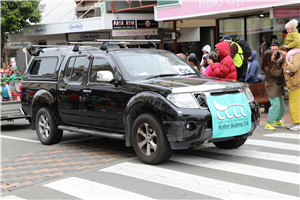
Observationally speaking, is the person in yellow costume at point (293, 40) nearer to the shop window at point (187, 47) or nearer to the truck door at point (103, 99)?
the truck door at point (103, 99)

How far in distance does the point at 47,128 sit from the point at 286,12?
33.2 feet

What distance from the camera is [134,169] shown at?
606 cm

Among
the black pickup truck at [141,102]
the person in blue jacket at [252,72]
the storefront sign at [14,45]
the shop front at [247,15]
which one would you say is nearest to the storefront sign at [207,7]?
the shop front at [247,15]

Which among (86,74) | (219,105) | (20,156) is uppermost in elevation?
(86,74)

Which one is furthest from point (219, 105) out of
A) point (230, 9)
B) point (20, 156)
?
point (230, 9)

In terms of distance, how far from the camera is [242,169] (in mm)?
5809

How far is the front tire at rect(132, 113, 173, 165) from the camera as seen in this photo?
594 centimetres

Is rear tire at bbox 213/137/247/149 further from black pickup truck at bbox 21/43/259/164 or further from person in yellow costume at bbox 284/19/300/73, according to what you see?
person in yellow costume at bbox 284/19/300/73

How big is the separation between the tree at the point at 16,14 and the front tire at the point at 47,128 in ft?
65.2

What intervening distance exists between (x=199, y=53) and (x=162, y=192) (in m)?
23.8

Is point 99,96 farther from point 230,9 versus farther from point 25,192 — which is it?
point 230,9

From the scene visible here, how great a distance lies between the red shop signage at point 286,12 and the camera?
14.5 meters

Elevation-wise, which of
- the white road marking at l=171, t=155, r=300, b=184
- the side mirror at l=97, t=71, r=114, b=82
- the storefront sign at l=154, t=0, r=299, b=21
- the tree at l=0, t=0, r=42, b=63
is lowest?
the white road marking at l=171, t=155, r=300, b=184

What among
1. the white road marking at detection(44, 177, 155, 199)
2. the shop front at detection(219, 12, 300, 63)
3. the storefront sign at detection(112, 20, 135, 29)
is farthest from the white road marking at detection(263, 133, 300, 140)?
the storefront sign at detection(112, 20, 135, 29)
